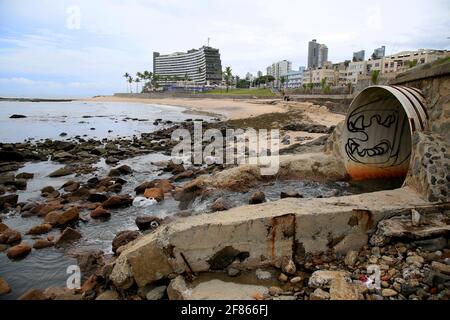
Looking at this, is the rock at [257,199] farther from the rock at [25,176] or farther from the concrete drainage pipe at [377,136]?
the rock at [25,176]

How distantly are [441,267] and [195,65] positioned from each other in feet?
491

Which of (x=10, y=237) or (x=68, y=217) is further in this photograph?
(x=68, y=217)

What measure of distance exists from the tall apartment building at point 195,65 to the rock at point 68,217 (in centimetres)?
12658

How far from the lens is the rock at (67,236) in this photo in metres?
7.17

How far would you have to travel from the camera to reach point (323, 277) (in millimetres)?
4180

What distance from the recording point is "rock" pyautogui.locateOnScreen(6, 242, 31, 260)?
6.61 m

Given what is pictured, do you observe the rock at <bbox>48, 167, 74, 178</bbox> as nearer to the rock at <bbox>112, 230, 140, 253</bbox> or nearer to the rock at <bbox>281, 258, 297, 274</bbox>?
the rock at <bbox>112, 230, 140, 253</bbox>

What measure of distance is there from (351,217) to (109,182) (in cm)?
923

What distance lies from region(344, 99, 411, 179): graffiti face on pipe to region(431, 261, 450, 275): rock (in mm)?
6114

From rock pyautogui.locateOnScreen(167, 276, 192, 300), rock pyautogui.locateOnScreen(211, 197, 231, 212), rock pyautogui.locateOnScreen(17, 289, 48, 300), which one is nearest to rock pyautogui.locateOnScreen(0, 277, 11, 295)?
rock pyautogui.locateOnScreen(17, 289, 48, 300)

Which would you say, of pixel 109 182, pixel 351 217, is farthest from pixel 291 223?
pixel 109 182

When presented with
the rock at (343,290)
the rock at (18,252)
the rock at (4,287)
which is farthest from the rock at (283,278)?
the rock at (18,252)

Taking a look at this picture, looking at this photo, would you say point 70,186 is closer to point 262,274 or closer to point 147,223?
point 147,223

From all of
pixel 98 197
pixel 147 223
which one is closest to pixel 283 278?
pixel 147 223
